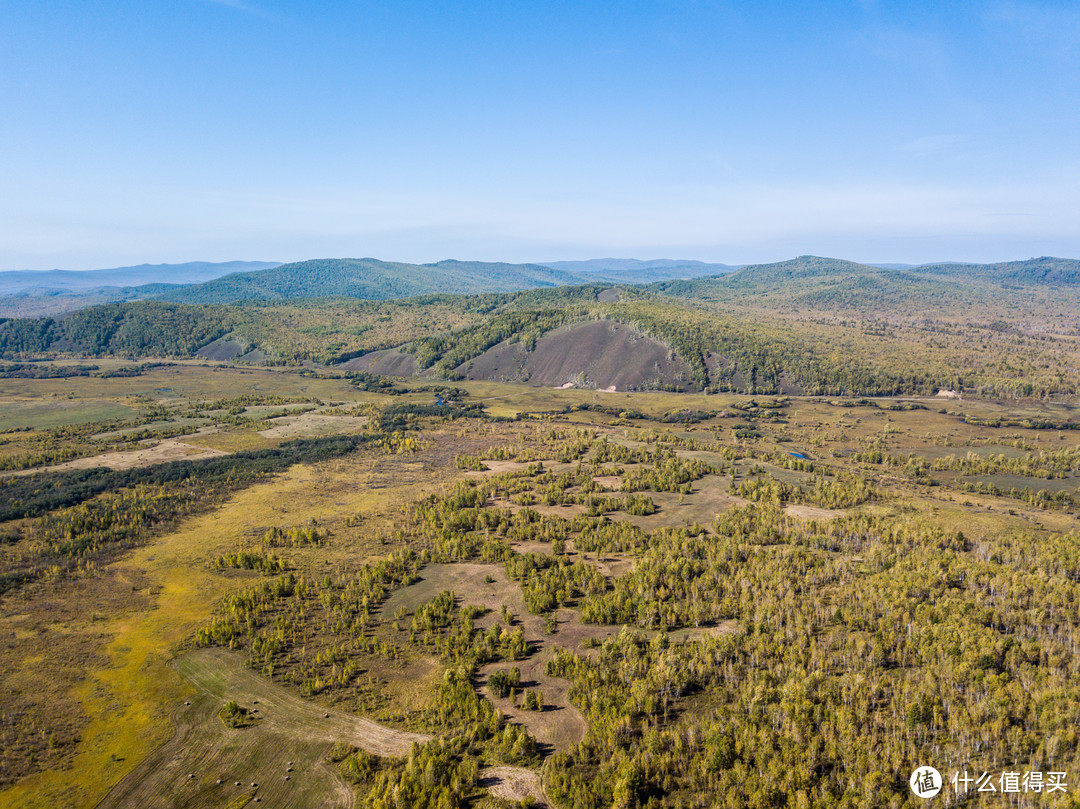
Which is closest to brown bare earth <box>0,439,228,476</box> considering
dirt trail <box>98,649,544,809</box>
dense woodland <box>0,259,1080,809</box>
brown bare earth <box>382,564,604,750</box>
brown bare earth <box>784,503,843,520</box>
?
dense woodland <box>0,259,1080,809</box>

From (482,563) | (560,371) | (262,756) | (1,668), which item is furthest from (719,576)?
(560,371)

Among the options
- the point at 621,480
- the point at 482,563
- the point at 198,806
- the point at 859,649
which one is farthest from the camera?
the point at 621,480

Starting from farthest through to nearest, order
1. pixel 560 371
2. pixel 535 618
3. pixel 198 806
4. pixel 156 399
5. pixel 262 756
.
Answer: pixel 560 371, pixel 156 399, pixel 535 618, pixel 262 756, pixel 198 806

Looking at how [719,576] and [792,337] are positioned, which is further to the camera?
[792,337]

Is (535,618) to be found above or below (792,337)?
below

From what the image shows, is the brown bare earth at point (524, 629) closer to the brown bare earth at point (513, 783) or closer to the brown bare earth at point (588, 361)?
the brown bare earth at point (513, 783)

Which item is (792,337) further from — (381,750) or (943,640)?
(381,750)

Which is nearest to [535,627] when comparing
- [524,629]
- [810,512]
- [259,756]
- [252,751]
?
[524,629]

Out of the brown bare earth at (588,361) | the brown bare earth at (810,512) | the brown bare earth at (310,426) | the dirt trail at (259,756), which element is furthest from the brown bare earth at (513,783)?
the brown bare earth at (588,361)
